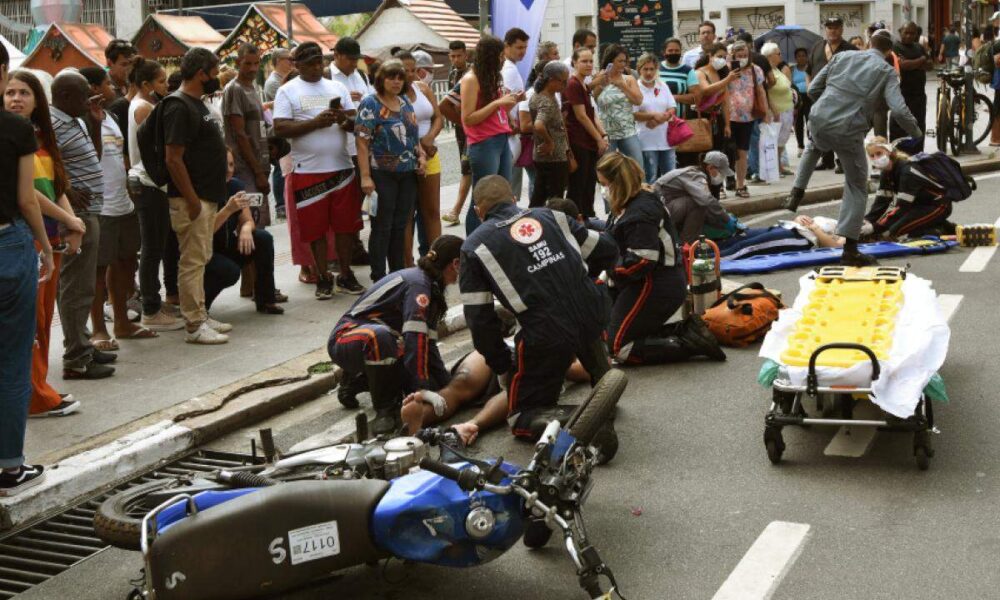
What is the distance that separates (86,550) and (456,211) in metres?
8.03

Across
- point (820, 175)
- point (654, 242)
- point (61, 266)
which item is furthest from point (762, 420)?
point (820, 175)

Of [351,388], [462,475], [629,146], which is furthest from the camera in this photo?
[629,146]

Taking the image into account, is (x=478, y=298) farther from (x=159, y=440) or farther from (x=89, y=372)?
(x=89, y=372)

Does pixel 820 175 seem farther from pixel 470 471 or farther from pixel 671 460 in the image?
pixel 470 471

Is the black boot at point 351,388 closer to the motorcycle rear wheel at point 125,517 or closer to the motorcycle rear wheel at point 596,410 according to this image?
the motorcycle rear wheel at point 125,517

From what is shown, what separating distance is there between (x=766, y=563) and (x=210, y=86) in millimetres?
5262

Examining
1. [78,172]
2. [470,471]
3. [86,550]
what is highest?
[78,172]

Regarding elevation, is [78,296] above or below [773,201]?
above

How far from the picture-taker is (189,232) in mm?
8789

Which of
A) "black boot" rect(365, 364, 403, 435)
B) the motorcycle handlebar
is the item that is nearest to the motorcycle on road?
the motorcycle handlebar

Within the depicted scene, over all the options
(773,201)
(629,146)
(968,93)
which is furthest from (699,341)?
(968,93)

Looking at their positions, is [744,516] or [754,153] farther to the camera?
[754,153]

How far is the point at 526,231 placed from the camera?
6688 millimetres

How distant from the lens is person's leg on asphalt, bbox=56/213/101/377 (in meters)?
7.90
